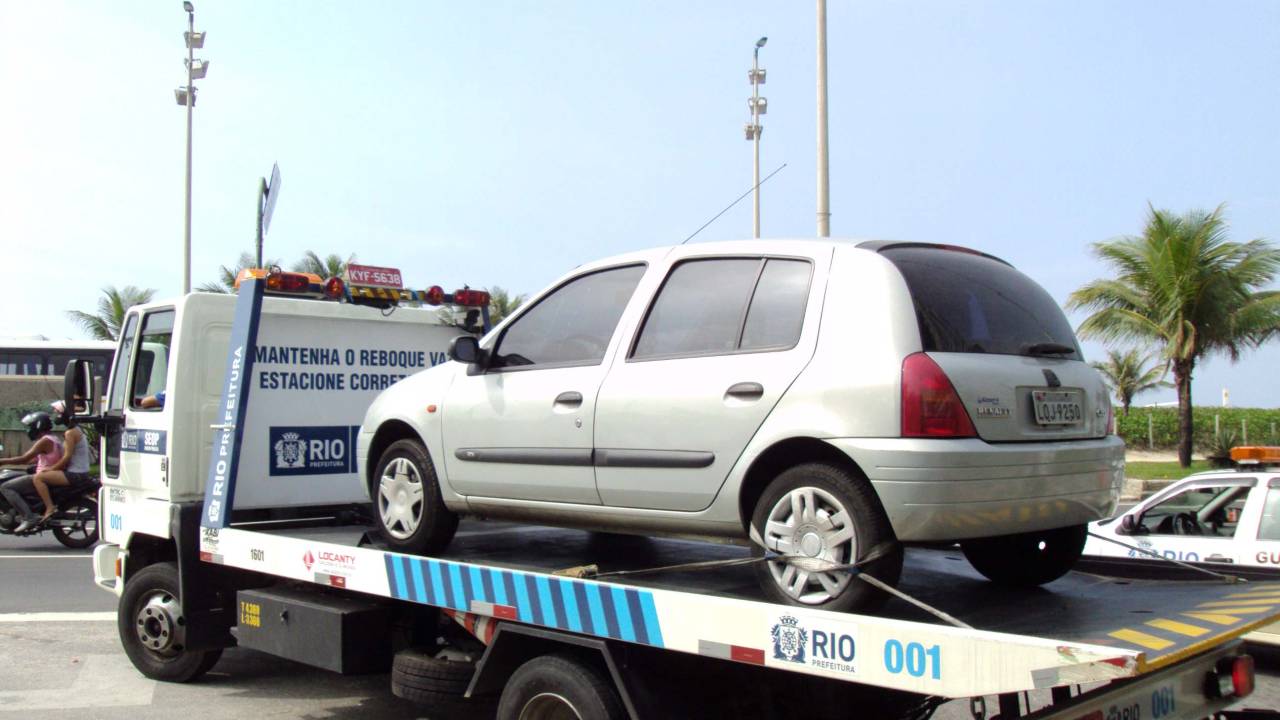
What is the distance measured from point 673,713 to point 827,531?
2.95 ft

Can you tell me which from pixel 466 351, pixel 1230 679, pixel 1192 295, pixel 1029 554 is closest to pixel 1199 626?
pixel 1230 679

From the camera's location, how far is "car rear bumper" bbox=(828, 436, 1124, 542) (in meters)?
3.51

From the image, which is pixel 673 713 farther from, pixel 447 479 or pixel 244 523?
pixel 244 523

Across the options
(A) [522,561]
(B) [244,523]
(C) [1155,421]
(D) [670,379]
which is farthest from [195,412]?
(C) [1155,421]

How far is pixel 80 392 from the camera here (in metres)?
7.35

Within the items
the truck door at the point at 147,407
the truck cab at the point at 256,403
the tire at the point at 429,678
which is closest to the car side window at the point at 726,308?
the tire at the point at 429,678

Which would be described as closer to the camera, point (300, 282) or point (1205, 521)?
point (300, 282)

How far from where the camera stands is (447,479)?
5227 mm

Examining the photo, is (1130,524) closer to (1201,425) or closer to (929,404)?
(929,404)

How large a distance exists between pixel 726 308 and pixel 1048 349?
47.9 inches

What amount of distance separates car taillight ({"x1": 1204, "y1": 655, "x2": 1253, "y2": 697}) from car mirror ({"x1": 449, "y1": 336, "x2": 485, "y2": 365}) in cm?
323

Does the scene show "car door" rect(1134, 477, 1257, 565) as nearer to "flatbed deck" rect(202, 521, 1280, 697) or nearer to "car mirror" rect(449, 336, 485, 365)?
"flatbed deck" rect(202, 521, 1280, 697)

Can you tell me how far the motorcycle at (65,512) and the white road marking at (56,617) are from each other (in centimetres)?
421

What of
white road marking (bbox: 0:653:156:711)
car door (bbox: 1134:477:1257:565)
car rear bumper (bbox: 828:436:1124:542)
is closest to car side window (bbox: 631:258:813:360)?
car rear bumper (bbox: 828:436:1124:542)
